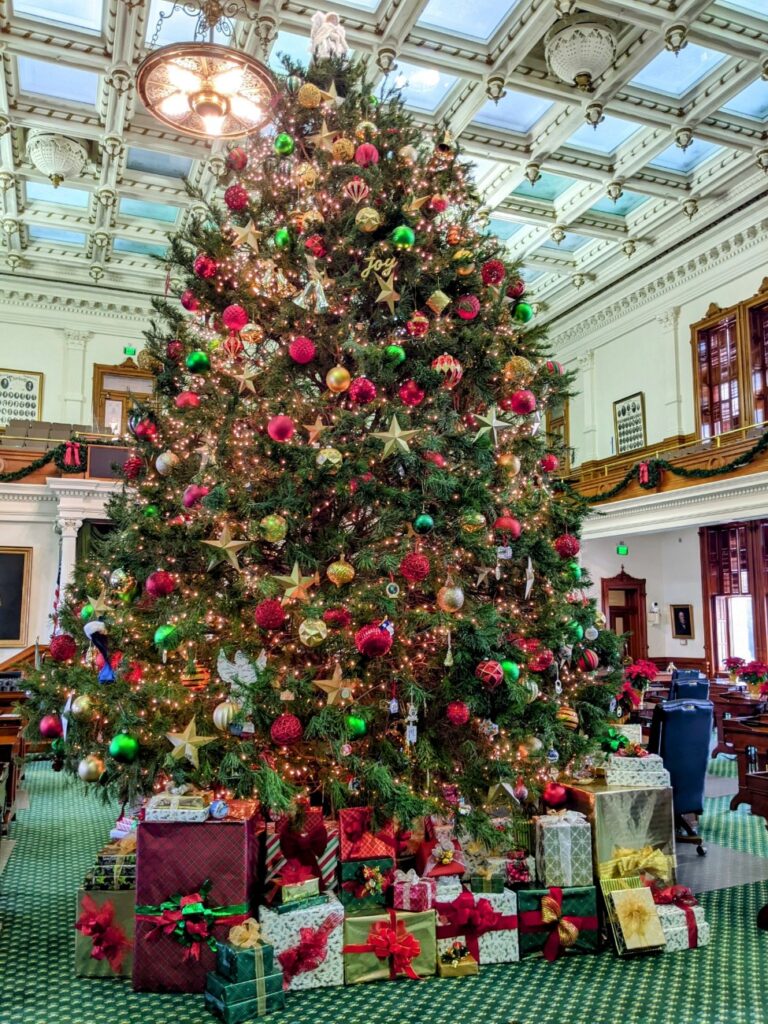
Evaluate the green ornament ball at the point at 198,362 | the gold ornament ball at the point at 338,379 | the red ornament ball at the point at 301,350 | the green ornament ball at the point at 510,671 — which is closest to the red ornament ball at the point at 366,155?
the red ornament ball at the point at 301,350

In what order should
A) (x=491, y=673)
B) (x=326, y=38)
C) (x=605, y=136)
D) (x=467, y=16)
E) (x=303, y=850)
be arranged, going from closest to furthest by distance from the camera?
1. (x=491, y=673)
2. (x=303, y=850)
3. (x=326, y=38)
4. (x=467, y=16)
5. (x=605, y=136)

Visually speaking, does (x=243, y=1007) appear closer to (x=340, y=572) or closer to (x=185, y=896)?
(x=185, y=896)

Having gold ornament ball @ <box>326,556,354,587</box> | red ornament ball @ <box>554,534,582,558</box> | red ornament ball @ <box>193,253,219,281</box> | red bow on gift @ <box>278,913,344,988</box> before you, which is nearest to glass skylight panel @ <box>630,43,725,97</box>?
red ornament ball @ <box>193,253,219,281</box>

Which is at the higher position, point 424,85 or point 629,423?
point 424,85

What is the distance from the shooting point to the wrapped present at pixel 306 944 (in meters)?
3.39

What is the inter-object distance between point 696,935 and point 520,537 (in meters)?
2.13

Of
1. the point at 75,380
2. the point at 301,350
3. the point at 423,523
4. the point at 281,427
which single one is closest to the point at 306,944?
the point at 423,523

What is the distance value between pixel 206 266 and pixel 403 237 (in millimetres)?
1184

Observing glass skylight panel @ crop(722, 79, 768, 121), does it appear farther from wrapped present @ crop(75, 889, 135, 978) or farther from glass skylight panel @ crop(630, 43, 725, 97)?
wrapped present @ crop(75, 889, 135, 978)

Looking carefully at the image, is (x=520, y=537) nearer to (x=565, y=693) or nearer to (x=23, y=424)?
(x=565, y=693)

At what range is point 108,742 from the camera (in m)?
4.14

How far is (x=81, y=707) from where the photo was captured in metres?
3.83

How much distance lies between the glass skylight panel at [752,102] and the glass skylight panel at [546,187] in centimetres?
251

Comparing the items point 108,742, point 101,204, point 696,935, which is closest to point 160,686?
point 108,742
